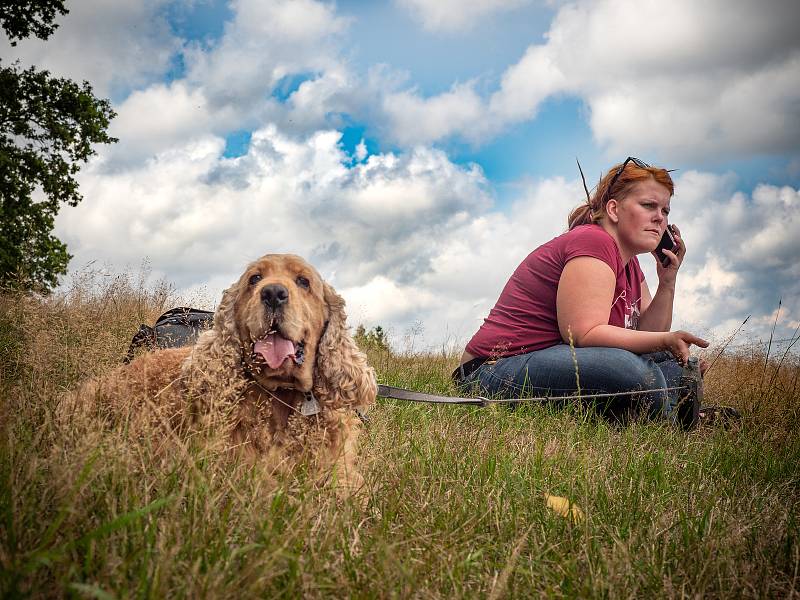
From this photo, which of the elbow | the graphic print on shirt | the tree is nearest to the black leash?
the elbow

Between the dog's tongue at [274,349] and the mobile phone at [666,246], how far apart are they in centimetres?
348

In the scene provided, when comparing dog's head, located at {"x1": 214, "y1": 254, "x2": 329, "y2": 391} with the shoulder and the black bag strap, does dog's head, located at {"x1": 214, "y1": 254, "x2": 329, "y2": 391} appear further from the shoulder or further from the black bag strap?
the shoulder

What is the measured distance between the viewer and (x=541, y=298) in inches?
191

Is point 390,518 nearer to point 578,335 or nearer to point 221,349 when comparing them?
point 221,349

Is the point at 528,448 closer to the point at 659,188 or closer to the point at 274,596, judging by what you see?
the point at 274,596

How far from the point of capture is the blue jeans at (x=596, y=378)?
14.5ft

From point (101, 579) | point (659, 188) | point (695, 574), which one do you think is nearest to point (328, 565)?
point (101, 579)

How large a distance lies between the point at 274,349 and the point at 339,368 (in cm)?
46

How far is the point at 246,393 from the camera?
333cm

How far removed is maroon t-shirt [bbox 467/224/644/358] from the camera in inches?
180

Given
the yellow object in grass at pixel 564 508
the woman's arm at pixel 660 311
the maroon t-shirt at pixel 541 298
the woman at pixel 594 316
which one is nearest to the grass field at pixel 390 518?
the yellow object in grass at pixel 564 508

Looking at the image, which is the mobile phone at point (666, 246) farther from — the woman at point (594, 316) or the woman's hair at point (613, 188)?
the woman's hair at point (613, 188)

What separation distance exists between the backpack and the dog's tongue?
1338 millimetres

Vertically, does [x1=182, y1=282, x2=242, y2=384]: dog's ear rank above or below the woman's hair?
below
